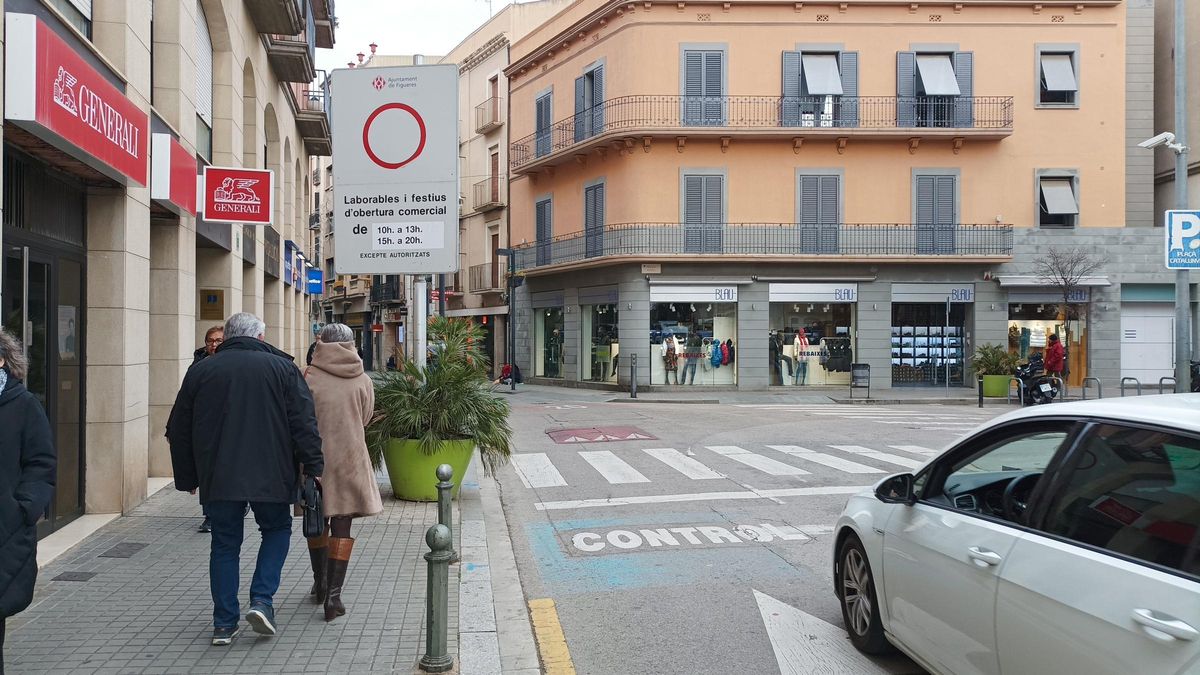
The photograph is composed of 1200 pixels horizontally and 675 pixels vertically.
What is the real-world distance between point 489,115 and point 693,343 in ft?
54.3

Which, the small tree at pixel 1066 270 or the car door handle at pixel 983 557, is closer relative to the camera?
the car door handle at pixel 983 557

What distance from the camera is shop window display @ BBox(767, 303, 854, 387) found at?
2873 centimetres

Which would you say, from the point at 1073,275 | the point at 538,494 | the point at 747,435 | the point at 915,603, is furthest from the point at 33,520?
the point at 1073,275

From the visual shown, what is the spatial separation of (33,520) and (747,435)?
12.9 meters

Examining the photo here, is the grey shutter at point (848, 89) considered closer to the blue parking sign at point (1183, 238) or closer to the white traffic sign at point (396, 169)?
the blue parking sign at point (1183, 238)

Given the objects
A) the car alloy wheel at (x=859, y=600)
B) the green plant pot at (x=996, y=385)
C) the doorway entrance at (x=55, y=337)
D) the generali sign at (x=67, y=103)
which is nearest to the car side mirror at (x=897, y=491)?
the car alloy wheel at (x=859, y=600)

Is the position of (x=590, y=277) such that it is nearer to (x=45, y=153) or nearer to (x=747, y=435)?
(x=747, y=435)

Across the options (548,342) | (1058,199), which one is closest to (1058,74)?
(1058,199)

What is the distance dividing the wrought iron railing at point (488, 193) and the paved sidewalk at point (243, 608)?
31.3 m

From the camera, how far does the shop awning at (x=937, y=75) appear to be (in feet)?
91.6

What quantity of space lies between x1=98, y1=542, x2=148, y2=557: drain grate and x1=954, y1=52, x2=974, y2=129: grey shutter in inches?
1057

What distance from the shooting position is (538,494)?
1030 cm

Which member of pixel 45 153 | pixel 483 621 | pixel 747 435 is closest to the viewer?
pixel 483 621

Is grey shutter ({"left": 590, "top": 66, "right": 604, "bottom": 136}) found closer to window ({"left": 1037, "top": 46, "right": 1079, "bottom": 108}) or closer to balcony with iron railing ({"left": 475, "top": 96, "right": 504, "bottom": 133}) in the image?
balcony with iron railing ({"left": 475, "top": 96, "right": 504, "bottom": 133})
